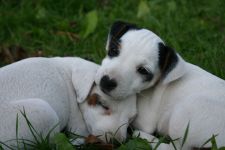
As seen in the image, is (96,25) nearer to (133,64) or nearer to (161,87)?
(161,87)

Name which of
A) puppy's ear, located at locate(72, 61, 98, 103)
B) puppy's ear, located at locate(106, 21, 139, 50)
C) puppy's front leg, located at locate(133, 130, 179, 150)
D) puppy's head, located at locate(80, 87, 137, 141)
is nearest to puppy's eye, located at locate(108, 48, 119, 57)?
puppy's ear, located at locate(106, 21, 139, 50)

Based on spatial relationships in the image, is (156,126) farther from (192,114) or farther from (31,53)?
(31,53)

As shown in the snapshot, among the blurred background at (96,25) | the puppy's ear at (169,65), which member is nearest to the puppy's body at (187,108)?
the puppy's ear at (169,65)

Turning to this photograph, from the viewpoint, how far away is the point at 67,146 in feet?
16.3

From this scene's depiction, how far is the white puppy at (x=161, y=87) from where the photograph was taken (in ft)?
16.8

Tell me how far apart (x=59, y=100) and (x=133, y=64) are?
2.54ft

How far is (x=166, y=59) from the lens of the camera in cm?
545

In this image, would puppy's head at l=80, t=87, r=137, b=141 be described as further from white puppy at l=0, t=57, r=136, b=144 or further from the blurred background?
the blurred background

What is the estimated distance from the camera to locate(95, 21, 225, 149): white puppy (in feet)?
16.8

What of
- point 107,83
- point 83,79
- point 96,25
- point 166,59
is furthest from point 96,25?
point 107,83

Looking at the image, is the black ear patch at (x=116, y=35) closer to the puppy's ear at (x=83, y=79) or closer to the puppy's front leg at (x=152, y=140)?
the puppy's ear at (x=83, y=79)

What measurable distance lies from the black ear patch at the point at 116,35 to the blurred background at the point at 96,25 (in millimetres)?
1486

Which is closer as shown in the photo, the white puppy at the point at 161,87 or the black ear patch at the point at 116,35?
the white puppy at the point at 161,87

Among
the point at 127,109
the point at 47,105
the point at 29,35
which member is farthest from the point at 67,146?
the point at 29,35
